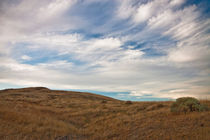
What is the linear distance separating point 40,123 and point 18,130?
2.30 m

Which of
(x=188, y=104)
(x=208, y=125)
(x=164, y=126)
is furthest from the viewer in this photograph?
(x=188, y=104)

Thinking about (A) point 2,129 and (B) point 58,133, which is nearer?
(A) point 2,129

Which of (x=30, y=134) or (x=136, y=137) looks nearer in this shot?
(x=136, y=137)

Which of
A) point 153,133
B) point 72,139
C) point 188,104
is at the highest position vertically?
point 188,104

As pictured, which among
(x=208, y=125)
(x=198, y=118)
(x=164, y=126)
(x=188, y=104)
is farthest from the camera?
(x=188, y=104)

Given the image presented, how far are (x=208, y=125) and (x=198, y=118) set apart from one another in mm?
1402

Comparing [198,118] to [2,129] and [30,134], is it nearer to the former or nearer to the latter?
[30,134]

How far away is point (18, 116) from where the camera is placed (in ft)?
36.6

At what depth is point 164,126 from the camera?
29.4 feet

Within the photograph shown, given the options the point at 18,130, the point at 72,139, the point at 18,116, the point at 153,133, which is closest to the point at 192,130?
the point at 153,133

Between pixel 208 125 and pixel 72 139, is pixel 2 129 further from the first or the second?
pixel 208 125

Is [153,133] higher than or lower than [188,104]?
lower

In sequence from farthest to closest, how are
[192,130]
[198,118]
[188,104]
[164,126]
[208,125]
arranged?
[188,104]
[198,118]
[164,126]
[208,125]
[192,130]

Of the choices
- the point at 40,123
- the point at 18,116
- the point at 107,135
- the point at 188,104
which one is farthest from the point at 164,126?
the point at 18,116
